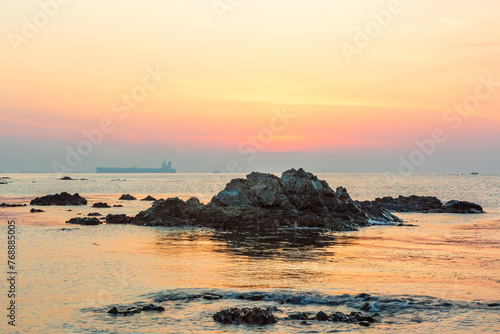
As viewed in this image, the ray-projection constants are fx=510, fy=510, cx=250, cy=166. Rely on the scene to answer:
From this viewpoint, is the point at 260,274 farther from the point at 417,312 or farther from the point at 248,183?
the point at 248,183

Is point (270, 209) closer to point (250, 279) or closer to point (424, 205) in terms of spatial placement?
point (250, 279)

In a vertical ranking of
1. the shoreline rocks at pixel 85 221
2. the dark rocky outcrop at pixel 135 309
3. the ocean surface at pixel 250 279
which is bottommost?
the dark rocky outcrop at pixel 135 309

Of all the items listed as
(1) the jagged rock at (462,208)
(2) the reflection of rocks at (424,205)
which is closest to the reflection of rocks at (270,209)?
(2) the reflection of rocks at (424,205)

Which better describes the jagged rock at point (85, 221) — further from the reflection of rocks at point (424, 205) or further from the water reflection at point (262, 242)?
the reflection of rocks at point (424, 205)

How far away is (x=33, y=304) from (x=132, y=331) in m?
6.76

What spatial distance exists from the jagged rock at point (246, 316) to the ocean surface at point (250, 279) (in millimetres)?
429

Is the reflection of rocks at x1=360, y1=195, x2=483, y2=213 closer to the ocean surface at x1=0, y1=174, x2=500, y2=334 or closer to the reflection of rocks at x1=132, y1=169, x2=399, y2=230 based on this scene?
the reflection of rocks at x1=132, y1=169, x2=399, y2=230

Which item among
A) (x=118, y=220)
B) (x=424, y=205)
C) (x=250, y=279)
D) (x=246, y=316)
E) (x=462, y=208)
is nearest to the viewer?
(x=246, y=316)

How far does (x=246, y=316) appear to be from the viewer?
21.6 metres

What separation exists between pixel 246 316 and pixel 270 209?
45.5m

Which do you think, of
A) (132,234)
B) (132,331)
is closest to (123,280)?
(132,331)

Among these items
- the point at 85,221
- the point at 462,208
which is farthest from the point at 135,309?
the point at 462,208

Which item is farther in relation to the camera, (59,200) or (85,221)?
(59,200)

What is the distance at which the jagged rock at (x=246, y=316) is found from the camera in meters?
21.3
